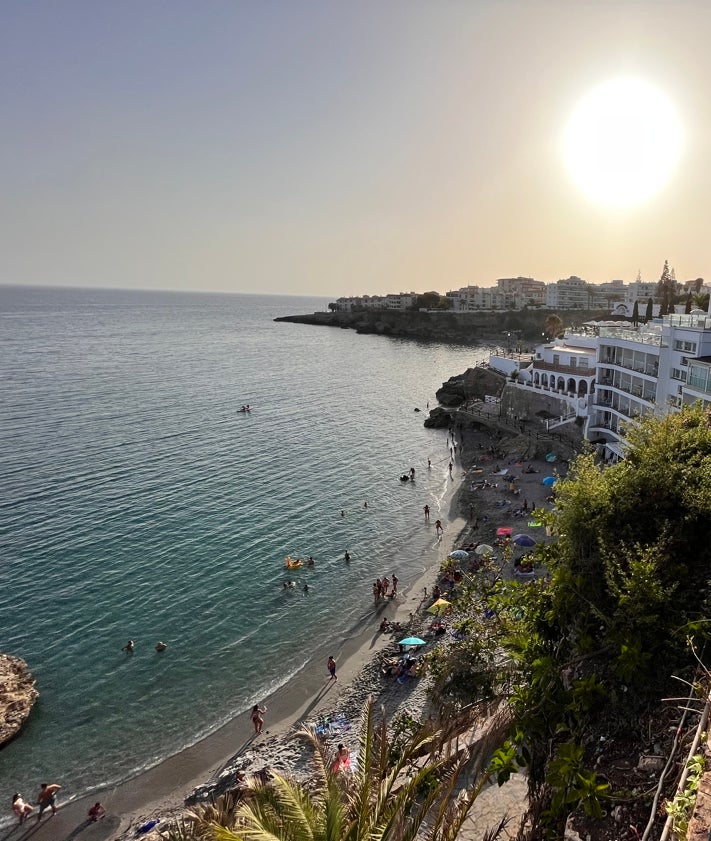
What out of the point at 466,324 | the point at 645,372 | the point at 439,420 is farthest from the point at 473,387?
the point at 466,324

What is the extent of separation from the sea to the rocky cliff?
81.2 metres

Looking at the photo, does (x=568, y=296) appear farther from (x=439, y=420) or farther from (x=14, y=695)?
(x=14, y=695)

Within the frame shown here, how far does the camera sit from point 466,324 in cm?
15650

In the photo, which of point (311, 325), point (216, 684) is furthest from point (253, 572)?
point (311, 325)

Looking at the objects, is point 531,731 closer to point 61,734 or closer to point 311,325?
point 61,734

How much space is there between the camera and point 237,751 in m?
18.3

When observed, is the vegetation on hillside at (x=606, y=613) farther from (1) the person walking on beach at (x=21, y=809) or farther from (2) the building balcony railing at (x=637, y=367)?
(2) the building balcony railing at (x=637, y=367)

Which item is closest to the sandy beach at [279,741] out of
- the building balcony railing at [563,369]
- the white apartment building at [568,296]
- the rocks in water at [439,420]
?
the building balcony railing at [563,369]

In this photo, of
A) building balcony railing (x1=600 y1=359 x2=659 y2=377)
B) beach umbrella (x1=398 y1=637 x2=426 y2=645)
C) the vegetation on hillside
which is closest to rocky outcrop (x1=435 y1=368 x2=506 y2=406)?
building balcony railing (x1=600 y1=359 x2=659 y2=377)

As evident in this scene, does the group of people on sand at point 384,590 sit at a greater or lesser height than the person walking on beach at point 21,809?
greater

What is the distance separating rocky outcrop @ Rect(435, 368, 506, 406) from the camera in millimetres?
64750

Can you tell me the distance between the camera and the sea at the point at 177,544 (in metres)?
19.9

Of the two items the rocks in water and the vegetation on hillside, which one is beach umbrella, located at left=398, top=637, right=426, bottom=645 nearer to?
the vegetation on hillside

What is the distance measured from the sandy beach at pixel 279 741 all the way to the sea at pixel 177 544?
665 mm
